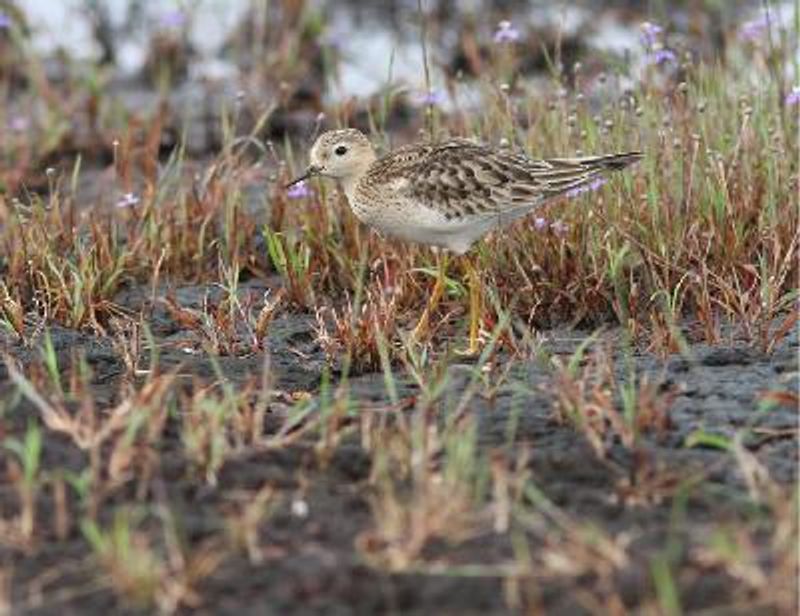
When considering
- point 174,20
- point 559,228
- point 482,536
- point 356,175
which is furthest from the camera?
point 174,20

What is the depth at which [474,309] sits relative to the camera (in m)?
6.44

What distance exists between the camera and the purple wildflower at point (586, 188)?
6.89 metres

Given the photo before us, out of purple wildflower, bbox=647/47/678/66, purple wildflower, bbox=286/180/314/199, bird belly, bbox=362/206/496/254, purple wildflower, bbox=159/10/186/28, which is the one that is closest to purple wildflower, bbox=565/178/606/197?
bird belly, bbox=362/206/496/254

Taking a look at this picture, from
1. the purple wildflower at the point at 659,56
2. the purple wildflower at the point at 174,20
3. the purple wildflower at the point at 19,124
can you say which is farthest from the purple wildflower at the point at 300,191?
the purple wildflower at the point at 174,20

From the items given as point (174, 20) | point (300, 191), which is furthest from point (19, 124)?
point (300, 191)

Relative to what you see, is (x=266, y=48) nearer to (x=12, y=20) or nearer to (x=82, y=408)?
(x=12, y=20)

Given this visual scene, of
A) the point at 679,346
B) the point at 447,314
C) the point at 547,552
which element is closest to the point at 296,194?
the point at 447,314

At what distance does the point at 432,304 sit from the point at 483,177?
51 centimetres

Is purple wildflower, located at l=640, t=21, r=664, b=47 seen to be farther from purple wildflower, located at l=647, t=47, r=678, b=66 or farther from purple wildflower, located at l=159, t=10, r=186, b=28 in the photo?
purple wildflower, located at l=159, t=10, r=186, b=28

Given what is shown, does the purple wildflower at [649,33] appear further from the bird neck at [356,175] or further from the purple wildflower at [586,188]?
the bird neck at [356,175]

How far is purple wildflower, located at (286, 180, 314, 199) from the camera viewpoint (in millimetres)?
7527

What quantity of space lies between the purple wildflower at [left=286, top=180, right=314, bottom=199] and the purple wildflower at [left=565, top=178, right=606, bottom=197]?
1172 mm

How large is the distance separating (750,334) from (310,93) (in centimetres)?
561

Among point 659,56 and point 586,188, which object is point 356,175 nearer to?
point 586,188
